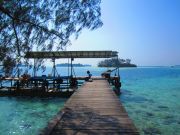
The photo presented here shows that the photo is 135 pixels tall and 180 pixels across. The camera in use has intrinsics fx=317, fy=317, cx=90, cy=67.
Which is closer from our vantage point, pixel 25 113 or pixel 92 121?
pixel 92 121

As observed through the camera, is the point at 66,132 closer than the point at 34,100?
Yes

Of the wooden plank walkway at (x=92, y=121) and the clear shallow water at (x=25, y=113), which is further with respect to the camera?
the clear shallow water at (x=25, y=113)

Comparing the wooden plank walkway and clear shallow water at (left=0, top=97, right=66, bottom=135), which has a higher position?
the wooden plank walkway

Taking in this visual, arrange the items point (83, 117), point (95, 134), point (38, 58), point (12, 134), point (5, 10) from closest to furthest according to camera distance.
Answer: point (95, 134), point (83, 117), point (5, 10), point (38, 58), point (12, 134)

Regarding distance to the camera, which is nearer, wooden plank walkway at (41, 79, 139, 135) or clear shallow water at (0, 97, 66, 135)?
wooden plank walkway at (41, 79, 139, 135)

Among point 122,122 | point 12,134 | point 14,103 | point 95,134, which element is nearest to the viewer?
point 95,134

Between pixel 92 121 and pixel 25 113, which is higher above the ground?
pixel 92 121

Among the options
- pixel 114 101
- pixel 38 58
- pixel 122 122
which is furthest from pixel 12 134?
pixel 122 122

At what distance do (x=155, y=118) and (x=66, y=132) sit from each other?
1029 centimetres

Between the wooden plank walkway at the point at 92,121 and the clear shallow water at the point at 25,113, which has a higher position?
the wooden plank walkway at the point at 92,121

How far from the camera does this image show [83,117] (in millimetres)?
9195

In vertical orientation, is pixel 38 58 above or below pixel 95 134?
above

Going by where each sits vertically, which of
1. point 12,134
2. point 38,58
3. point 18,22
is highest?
point 18,22

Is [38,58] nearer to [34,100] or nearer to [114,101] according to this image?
[114,101]
